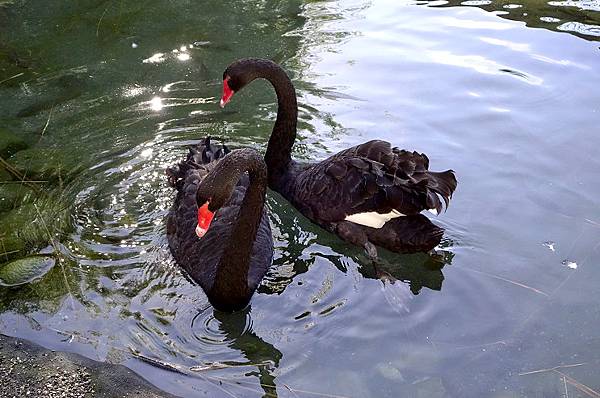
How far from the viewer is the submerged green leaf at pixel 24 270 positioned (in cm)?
391

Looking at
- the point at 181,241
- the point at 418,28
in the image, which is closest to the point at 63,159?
the point at 181,241

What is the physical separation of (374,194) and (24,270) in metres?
1.96

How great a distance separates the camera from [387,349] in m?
3.52

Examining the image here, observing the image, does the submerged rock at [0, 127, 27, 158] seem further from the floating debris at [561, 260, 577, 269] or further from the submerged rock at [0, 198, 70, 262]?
the floating debris at [561, 260, 577, 269]

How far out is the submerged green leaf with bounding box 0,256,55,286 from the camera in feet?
12.8

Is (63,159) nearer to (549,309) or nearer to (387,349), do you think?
(387,349)

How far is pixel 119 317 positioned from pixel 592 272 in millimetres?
2542

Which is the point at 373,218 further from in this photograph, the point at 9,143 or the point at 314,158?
the point at 9,143

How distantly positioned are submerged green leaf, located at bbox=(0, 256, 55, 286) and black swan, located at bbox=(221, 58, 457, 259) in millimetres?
1556

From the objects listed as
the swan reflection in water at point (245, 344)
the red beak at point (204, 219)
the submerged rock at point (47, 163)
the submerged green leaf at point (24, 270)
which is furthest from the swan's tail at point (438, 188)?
the submerged rock at point (47, 163)

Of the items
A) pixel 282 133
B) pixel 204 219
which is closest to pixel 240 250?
pixel 204 219

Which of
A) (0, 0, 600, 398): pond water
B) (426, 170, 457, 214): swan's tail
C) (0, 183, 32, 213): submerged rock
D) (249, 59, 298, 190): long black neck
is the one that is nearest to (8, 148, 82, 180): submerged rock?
(0, 0, 600, 398): pond water

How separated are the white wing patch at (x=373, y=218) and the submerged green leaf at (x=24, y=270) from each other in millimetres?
1742

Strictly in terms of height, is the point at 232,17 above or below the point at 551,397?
above
